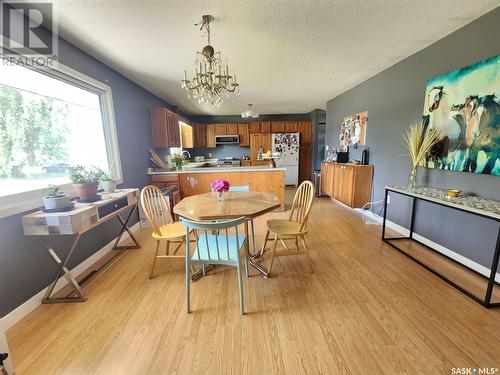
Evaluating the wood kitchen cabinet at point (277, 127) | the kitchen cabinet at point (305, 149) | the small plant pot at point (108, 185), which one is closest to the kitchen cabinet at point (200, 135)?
the wood kitchen cabinet at point (277, 127)

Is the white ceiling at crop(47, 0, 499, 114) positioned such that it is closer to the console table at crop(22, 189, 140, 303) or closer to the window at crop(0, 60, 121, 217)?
the window at crop(0, 60, 121, 217)

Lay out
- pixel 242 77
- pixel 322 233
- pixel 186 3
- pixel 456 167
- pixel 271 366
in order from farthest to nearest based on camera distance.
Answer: pixel 242 77, pixel 322 233, pixel 456 167, pixel 186 3, pixel 271 366

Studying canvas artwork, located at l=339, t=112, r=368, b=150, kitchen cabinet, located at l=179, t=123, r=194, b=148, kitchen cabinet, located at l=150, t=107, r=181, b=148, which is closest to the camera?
canvas artwork, located at l=339, t=112, r=368, b=150

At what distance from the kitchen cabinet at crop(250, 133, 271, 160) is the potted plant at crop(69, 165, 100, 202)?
545cm

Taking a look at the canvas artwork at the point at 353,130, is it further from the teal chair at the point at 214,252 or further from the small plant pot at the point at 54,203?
the small plant pot at the point at 54,203

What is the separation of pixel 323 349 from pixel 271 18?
8.71ft

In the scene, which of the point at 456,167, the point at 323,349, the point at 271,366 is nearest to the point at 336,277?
the point at 323,349

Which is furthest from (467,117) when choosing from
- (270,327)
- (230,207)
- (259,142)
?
(259,142)

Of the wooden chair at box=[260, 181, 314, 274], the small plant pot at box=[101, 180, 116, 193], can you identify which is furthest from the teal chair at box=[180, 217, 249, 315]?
the small plant pot at box=[101, 180, 116, 193]

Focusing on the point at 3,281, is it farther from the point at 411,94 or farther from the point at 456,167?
the point at 411,94

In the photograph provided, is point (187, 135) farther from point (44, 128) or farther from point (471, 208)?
point (471, 208)

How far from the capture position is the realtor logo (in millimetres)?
1631

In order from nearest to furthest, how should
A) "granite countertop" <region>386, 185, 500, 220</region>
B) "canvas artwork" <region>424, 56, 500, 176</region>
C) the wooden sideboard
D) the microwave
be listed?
1. "granite countertop" <region>386, 185, 500, 220</region>
2. "canvas artwork" <region>424, 56, 500, 176</region>
3. the wooden sideboard
4. the microwave

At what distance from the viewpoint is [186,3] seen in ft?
5.49
